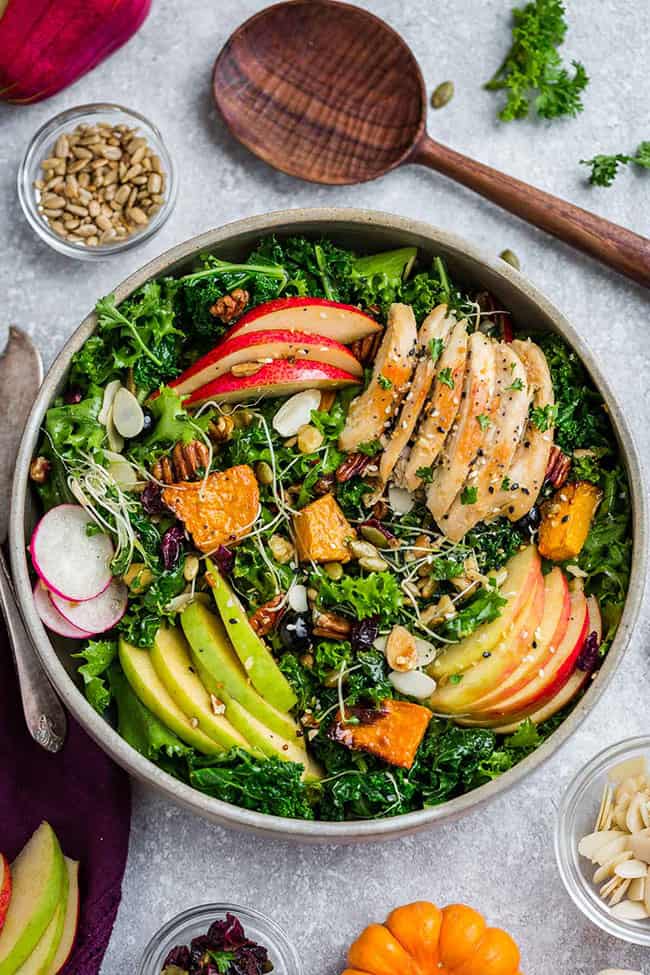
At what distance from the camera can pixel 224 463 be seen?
3711mm

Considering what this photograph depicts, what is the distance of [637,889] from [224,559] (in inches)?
70.5

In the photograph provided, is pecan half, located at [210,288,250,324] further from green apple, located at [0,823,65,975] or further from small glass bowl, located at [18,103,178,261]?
green apple, located at [0,823,65,975]

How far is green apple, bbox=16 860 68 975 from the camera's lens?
372cm

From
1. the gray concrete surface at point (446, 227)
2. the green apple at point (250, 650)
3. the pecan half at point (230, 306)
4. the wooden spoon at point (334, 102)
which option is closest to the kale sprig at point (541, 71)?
the gray concrete surface at point (446, 227)

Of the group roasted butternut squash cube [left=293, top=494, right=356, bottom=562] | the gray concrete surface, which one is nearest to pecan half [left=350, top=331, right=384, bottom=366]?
roasted butternut squash cube [left=293, top=494, right=356, bottom=562]

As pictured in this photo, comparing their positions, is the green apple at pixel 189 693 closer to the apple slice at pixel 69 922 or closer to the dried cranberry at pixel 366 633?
the dried cranberry at pixel 366 633

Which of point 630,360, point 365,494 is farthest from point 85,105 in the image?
point 630,360

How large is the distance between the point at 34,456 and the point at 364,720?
136 centimetres

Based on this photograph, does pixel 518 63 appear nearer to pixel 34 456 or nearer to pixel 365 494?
pixel 365 494

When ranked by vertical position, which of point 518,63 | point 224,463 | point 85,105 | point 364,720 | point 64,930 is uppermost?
point 518,63

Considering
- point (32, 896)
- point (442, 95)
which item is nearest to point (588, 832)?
point (32, 896)

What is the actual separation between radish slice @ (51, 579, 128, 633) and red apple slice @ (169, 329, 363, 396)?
68 cm

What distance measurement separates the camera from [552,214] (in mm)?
4133

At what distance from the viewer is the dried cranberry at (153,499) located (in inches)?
143
